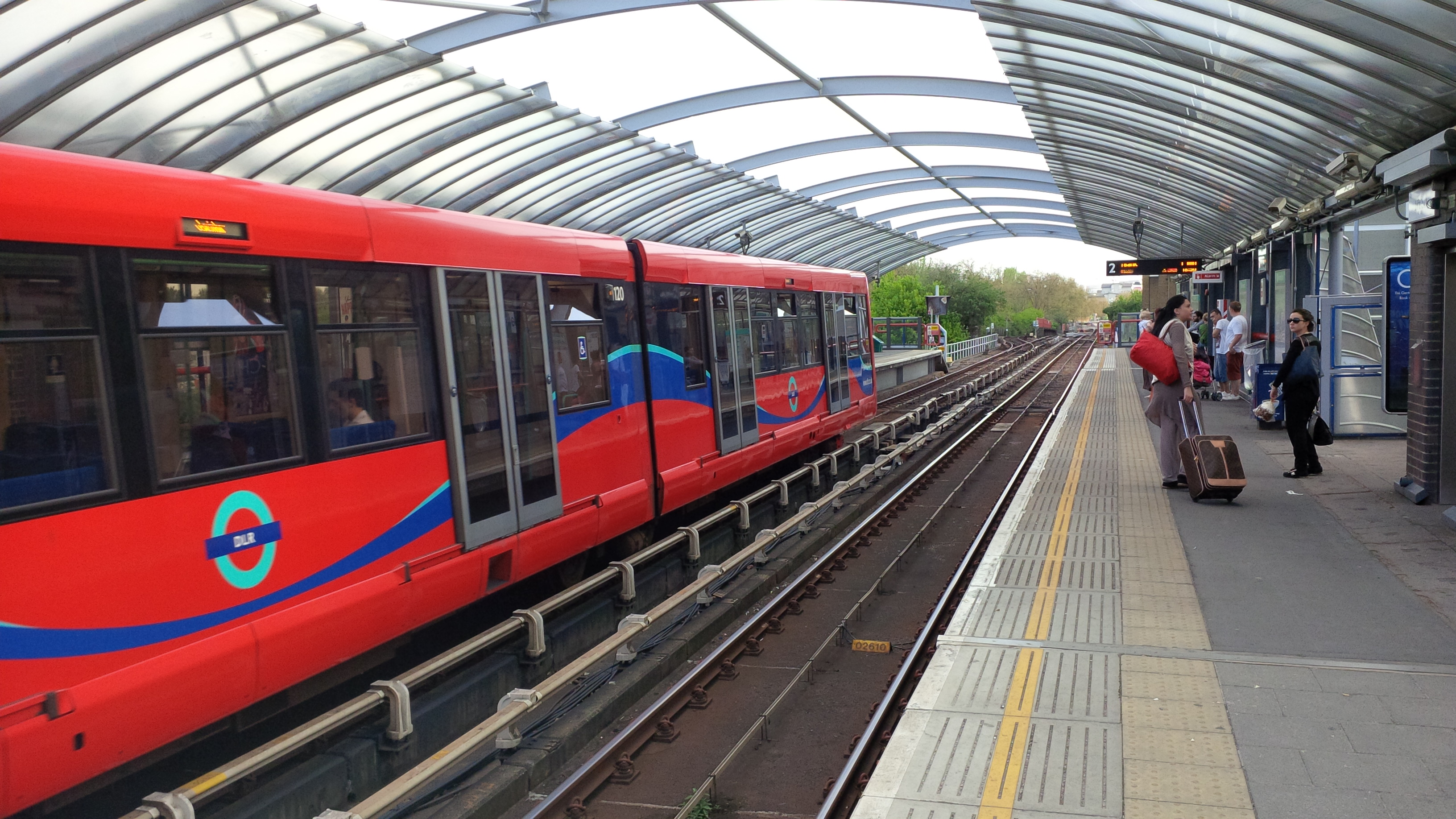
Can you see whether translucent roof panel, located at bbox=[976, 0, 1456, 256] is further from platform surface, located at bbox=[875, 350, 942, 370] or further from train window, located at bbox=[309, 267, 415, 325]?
platform surface, located at bbox=[875, 350, 942, 370]

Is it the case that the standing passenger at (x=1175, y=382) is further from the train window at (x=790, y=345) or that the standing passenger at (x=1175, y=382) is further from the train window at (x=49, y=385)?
the train window at (x=49, y=385)

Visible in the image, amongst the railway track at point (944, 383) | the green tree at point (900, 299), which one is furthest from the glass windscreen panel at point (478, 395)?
the green tree at point (900, 299)

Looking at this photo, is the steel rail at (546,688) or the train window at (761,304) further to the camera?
the train window at (761,304)

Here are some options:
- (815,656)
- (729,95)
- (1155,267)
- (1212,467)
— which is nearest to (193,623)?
(815,656)

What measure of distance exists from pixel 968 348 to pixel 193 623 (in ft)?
169

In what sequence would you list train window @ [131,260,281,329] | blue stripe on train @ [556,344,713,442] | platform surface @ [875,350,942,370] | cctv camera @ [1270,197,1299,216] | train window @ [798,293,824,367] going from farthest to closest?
platform surface @ [875,350,942,370], cctv camera @ [1270,197,1299,216], train window @ [798,293,824,367], blue stripe on train @ [556,344,713,442], train window @ [131,260,281,329]

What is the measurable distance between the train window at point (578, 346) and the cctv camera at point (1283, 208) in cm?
1292

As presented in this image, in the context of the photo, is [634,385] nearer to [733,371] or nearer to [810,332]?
[733,371]

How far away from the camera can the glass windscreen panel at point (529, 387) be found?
7.52 meters

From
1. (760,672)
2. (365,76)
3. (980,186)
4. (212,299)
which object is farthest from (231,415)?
(980,186)

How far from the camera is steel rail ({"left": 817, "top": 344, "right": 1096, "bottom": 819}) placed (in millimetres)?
5074

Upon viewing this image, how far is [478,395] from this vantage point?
7090 mm

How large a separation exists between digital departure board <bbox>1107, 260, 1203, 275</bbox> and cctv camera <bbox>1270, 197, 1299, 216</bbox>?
1004 cm

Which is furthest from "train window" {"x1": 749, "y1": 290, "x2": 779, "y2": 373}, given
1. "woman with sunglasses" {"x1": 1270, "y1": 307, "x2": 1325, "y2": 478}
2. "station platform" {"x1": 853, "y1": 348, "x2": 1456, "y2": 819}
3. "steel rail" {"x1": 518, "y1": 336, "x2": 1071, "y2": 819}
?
"woman with sunglasses" {"x1": 1270, "y1": 307, "x2": 1325, "y2": 478}
